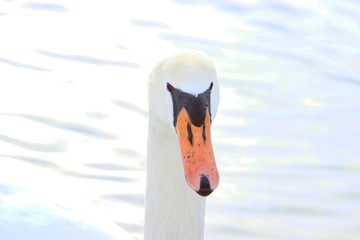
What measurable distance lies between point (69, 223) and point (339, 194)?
6.74 ft

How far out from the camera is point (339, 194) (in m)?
6.53

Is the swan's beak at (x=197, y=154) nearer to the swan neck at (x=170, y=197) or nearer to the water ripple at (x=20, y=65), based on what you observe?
the swan neck at (x=170, y=197)

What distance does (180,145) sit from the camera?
162 inches

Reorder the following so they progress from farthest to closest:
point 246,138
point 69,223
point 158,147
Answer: point 246,138 → point 69,223 → point 158,147

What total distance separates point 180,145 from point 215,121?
2979 millimetres

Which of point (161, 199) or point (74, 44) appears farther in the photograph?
point (74, 44)

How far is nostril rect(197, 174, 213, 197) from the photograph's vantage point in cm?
386

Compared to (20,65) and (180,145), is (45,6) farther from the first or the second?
(180,145)

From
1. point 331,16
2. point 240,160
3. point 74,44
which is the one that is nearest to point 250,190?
point 240,160

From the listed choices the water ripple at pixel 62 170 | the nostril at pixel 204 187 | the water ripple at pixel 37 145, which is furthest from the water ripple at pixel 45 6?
the nostril at pixel 204 187

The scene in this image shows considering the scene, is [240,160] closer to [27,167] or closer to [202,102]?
[27,167]

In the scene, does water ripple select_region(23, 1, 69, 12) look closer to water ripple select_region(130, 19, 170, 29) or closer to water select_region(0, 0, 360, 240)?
water select_region(0, 0, 360, 240)

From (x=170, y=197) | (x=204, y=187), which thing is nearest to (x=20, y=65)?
(x=170, y=197)

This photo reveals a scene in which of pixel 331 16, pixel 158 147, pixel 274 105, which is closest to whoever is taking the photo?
pixel 158 147
